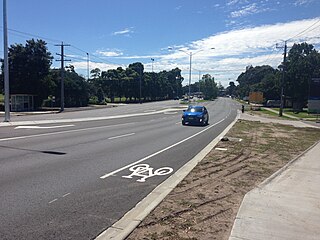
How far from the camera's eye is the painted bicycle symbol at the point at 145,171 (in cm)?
839

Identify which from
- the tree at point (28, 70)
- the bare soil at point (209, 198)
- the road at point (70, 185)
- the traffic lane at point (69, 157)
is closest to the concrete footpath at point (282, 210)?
the bare soil at point (209, 198)

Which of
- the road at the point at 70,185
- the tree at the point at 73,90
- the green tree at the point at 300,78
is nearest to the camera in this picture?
the road at the point at 70,185

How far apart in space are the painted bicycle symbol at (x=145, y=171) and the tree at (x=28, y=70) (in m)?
45.6

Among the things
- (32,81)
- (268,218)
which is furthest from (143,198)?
(32,81)

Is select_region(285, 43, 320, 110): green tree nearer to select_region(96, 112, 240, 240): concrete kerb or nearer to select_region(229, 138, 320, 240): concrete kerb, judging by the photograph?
select_region(229, 138, 320, 240): concrete kerb

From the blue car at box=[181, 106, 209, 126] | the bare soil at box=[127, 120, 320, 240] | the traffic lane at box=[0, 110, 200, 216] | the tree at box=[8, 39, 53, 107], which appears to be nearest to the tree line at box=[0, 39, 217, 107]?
the tree at box=[8, 39, 53, 107]

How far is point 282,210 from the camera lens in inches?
226

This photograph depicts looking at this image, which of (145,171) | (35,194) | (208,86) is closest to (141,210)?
(35,194)

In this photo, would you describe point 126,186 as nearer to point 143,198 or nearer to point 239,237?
point 143,198

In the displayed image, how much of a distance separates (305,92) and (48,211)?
71200 millimetres

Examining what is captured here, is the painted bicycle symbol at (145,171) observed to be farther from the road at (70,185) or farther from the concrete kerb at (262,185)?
the concrete kerb at (262,185)

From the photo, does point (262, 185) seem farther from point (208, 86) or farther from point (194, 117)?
point (208, 86)

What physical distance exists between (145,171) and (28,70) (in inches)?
1857

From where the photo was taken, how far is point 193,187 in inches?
283
